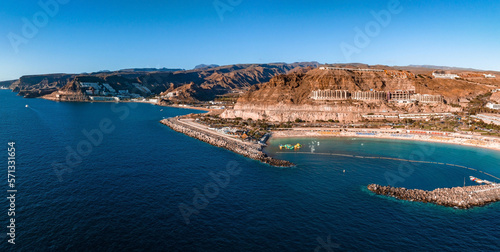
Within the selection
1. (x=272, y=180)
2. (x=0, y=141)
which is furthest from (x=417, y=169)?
(x=0, y=141)

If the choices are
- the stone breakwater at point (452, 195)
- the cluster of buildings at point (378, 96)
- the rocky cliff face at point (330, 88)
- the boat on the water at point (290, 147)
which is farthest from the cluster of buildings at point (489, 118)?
the boat on the water at point (290, 147)

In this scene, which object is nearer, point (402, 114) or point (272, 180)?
point (272, 180)

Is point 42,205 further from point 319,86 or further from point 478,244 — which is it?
point 319,86
